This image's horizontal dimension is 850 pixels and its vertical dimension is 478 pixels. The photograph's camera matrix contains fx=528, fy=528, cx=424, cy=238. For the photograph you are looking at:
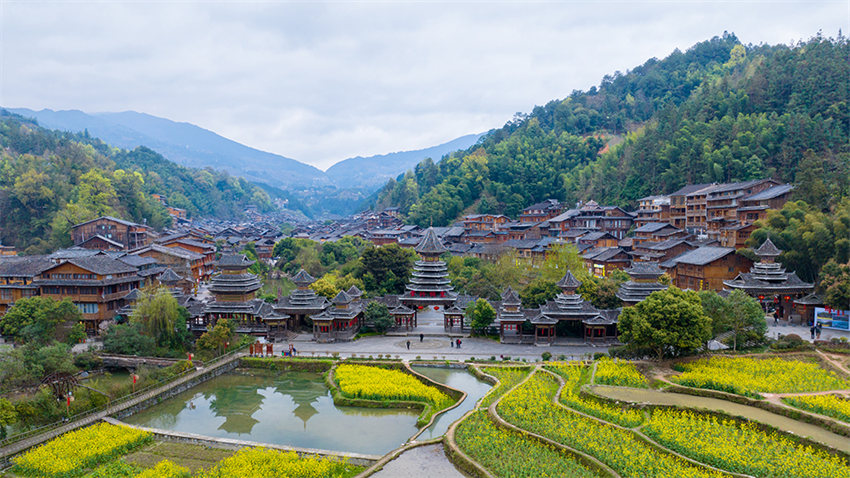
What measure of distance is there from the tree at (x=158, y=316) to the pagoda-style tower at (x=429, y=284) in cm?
1662

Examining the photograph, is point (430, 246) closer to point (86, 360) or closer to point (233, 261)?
point (233, 261)

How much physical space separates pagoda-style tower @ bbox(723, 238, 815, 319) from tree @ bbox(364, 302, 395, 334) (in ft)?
79.6

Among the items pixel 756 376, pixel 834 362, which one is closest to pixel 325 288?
pixel 756 376

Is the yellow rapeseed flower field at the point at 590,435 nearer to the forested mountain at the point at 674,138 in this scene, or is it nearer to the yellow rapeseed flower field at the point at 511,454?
the yellow rapeseed flower field at the point at 511,454

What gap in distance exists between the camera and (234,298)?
38250mm

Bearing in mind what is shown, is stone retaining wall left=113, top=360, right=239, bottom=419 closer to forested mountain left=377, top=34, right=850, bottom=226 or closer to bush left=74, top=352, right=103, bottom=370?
bush left=74, top=352, right=103, bottom=370

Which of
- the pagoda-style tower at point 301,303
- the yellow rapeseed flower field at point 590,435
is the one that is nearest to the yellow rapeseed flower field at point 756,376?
the yellow rapeseed flower field at point 590,435

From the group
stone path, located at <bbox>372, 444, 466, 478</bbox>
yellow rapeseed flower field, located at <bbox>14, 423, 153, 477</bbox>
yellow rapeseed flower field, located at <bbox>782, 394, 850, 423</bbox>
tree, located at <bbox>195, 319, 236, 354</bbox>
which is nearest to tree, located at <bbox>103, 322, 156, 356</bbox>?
tree, located at <bbox>195, 319, 236, 354</bbox>

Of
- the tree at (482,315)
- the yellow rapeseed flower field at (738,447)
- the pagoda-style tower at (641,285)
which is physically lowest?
the yellow rapeseed flower field at (738,447)

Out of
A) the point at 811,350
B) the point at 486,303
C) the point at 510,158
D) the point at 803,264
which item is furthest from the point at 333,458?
the point at 510,158

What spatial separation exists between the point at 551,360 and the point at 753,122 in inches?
1858

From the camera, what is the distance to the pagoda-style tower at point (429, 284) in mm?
42062

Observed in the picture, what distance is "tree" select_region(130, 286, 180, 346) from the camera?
3297 cm

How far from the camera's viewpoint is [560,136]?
10212 centimetres
